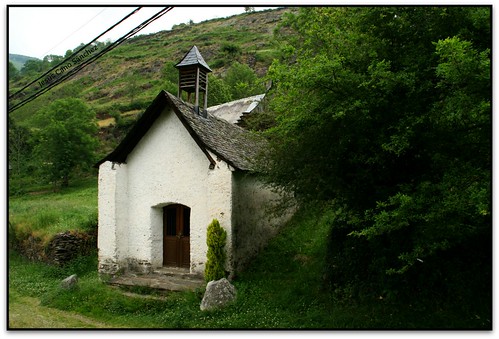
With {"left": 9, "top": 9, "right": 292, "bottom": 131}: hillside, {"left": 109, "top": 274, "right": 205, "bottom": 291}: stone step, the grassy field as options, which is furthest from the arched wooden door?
{"left": 9, "top": 9, "right": 292, "bottom": 131}: hillside

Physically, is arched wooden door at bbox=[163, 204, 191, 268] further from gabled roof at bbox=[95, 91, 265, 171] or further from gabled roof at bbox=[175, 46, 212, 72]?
gabled roof at bbox=[175, 46, 212, 72]

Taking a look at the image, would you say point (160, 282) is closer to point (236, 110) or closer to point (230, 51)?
point (236, 110)

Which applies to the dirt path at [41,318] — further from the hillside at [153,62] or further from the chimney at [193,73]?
the hillside at [153,62]

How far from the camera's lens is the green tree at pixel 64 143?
26.8 meters

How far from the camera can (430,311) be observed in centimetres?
733

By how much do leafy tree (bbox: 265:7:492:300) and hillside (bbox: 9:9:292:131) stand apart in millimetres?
30581

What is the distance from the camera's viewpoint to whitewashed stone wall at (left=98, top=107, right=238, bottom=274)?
11.3 meters

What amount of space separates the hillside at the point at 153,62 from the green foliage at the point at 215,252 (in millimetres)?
28135

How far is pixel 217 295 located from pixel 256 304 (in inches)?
37.6

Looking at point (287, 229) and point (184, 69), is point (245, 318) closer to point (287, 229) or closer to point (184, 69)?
point (287, 229)

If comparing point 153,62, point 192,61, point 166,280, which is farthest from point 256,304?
point 153,62

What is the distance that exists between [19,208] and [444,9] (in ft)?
62.7

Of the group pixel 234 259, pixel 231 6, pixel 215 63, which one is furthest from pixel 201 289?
pixel 215 63

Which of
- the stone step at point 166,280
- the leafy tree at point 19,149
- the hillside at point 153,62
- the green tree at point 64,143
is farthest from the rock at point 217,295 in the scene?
the hillside at point 153,62
